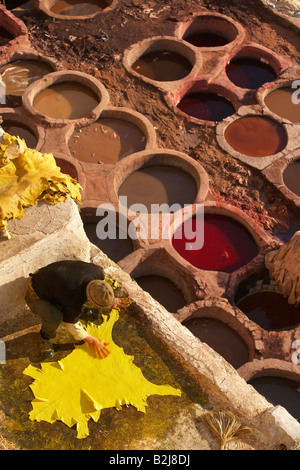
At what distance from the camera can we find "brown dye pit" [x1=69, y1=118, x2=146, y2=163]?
869 cm

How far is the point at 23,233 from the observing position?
193 inches

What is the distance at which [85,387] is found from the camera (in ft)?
15.4

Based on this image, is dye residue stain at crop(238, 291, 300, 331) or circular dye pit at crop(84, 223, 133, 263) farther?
circular dye pit at crop(84, 223, 133, 263)

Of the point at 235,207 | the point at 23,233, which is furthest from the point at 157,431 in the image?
the point at 235,207

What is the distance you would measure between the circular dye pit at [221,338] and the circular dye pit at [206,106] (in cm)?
422

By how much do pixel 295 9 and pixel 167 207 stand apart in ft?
22.0

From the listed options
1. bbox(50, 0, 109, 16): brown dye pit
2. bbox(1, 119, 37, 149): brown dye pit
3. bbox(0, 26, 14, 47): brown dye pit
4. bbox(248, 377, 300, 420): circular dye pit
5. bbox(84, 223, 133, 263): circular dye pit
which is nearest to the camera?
bbox(248, 377, 300, 420): circular dye pit

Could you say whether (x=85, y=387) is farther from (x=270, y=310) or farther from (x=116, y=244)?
(x=270, y=310)

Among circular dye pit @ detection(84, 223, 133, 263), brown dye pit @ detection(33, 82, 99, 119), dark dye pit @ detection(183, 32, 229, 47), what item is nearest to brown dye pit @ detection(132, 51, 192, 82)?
dark dye pit @ detection(183, 32, 229, 47)

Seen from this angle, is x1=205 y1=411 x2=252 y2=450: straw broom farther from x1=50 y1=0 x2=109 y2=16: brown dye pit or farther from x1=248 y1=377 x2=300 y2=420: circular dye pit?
x1=50 y1=0 x2=109 y2=16: brown dye pit

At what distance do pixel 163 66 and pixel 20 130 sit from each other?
10.6 ft

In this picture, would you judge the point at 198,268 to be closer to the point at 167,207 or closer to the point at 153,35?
the point at 167,207

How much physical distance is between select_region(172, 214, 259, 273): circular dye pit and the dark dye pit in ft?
15.4

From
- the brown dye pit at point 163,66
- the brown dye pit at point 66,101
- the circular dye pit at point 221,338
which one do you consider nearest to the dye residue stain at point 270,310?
the circular dye pit at point 221,338
